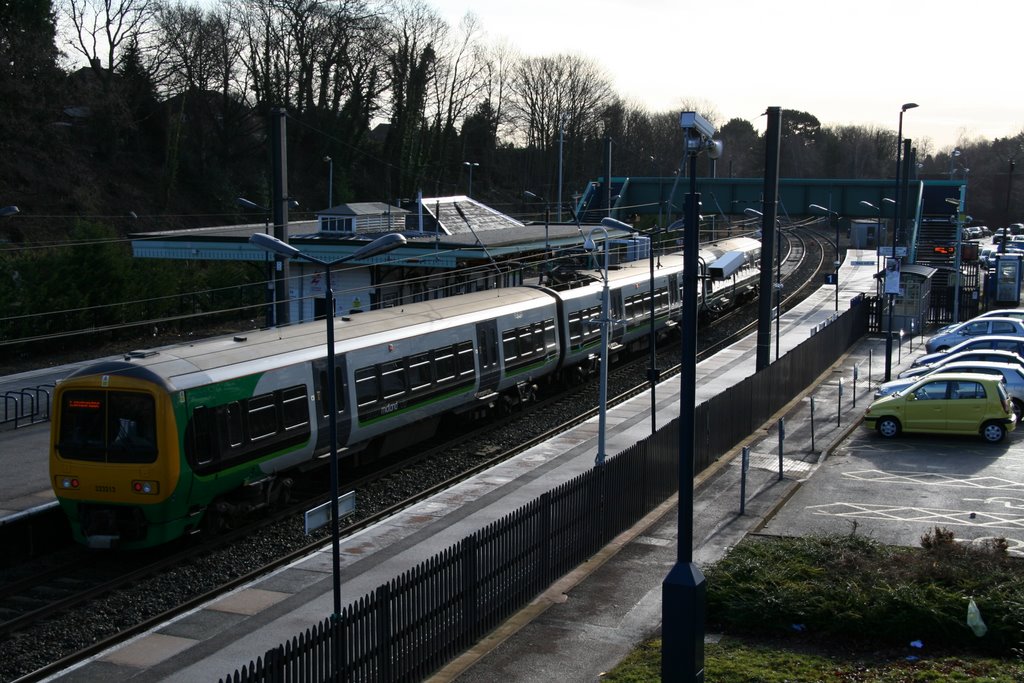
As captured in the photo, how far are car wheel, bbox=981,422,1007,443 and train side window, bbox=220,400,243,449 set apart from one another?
56.8 feet

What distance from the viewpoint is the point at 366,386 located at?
67.8ft

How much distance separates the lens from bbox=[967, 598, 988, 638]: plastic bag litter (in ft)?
39.6

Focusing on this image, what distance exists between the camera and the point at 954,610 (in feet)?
40.9

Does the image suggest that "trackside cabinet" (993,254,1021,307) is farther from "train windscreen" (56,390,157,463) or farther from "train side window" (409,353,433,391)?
"train windscreen" (56,390,157,463)

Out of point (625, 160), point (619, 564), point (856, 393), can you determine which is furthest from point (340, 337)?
point (625, 160)

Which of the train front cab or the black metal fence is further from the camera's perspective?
the train front cab

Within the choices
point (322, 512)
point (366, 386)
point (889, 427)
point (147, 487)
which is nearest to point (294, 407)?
point (366, 386)

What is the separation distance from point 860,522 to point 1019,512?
10.1 ft

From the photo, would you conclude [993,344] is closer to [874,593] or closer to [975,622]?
[874,593]

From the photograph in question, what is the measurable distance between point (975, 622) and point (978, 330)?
2822cm

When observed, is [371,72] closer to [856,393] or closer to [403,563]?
[856,393]

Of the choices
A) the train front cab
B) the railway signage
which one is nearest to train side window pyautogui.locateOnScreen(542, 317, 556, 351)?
the train front cab

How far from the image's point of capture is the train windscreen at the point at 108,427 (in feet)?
51.8

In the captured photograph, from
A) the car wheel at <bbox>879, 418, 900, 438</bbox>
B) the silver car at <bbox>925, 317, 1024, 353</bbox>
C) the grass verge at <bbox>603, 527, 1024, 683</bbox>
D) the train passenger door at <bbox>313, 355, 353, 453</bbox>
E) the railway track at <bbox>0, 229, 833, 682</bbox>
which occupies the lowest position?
the railway track at <bbox>0, 229, 833, 682</bbox>
